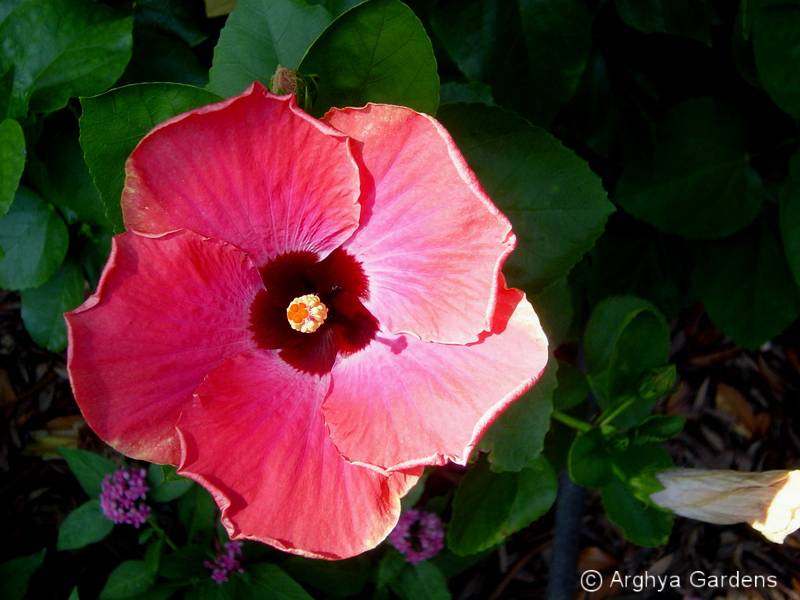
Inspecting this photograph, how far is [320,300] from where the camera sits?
102 cm

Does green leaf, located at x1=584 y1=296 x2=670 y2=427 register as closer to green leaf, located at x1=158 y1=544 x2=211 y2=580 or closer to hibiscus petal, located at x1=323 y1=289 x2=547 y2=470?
hibiscus petal, located at x1=323 y1=289 x2=547 y2=470

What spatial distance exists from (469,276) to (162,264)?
0.40m

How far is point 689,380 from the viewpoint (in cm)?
279

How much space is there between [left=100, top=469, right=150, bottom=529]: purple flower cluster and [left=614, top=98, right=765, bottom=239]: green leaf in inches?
67.3

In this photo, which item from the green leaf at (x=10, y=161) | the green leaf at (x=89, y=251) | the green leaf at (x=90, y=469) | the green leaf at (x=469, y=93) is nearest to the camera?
the green leaf at (x=10, y=161)

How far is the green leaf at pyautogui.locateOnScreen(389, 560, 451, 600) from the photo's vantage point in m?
2.02

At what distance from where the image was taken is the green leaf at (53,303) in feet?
5.71

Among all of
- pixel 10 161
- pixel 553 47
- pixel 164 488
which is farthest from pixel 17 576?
pixel 553 47

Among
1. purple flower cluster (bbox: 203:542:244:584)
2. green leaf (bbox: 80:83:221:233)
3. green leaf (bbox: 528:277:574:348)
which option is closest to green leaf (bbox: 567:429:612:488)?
green leaf (bbox: 528:277:574:348)

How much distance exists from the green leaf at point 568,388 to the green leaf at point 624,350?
31mm

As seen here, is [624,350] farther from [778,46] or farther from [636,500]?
[778,46]

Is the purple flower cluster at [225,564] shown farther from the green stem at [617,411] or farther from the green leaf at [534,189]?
the green leaf at [534,189]

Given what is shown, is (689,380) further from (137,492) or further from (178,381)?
(178,381)

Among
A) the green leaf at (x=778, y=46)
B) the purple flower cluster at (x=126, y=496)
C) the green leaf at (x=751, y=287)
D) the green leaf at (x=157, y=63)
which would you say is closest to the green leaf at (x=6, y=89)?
the green leaf at (x=157, y=63)
